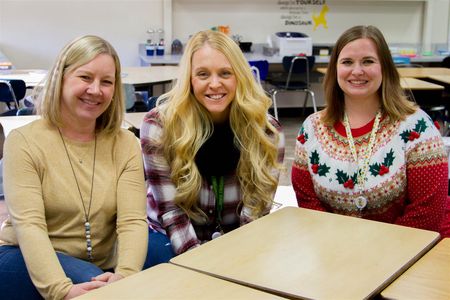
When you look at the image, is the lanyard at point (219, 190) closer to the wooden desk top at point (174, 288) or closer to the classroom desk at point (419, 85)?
the wooden desk top at point (174, 288)

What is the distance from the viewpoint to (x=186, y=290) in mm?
1312

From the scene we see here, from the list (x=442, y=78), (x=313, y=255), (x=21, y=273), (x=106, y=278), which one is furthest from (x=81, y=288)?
(x=442, y=78)

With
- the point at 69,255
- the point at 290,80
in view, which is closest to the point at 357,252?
the point at 69,255

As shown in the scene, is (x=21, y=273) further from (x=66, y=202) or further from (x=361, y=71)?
(x=361, y=71)

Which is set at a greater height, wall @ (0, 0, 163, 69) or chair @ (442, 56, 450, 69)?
wall @ (0, 0, 163, 69)

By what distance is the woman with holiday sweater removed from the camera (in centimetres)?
211

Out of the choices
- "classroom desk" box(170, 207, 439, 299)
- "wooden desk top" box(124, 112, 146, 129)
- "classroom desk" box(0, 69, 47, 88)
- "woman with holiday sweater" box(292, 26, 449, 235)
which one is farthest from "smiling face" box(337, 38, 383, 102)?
"classroom desk" box(0, 69, 47, 88)

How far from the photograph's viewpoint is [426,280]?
1376mm

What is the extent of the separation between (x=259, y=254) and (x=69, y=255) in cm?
63

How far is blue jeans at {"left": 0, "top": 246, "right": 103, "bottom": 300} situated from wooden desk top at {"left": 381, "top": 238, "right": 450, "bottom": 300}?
87cm

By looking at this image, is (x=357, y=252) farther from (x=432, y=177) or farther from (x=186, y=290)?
(x=432, y=177)

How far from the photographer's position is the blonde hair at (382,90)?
2189mm

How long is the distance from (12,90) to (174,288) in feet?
12.1

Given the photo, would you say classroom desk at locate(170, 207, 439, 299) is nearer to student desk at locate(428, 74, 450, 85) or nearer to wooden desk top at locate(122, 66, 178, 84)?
wooden desk top at locate(122, 66, 178, 84)
